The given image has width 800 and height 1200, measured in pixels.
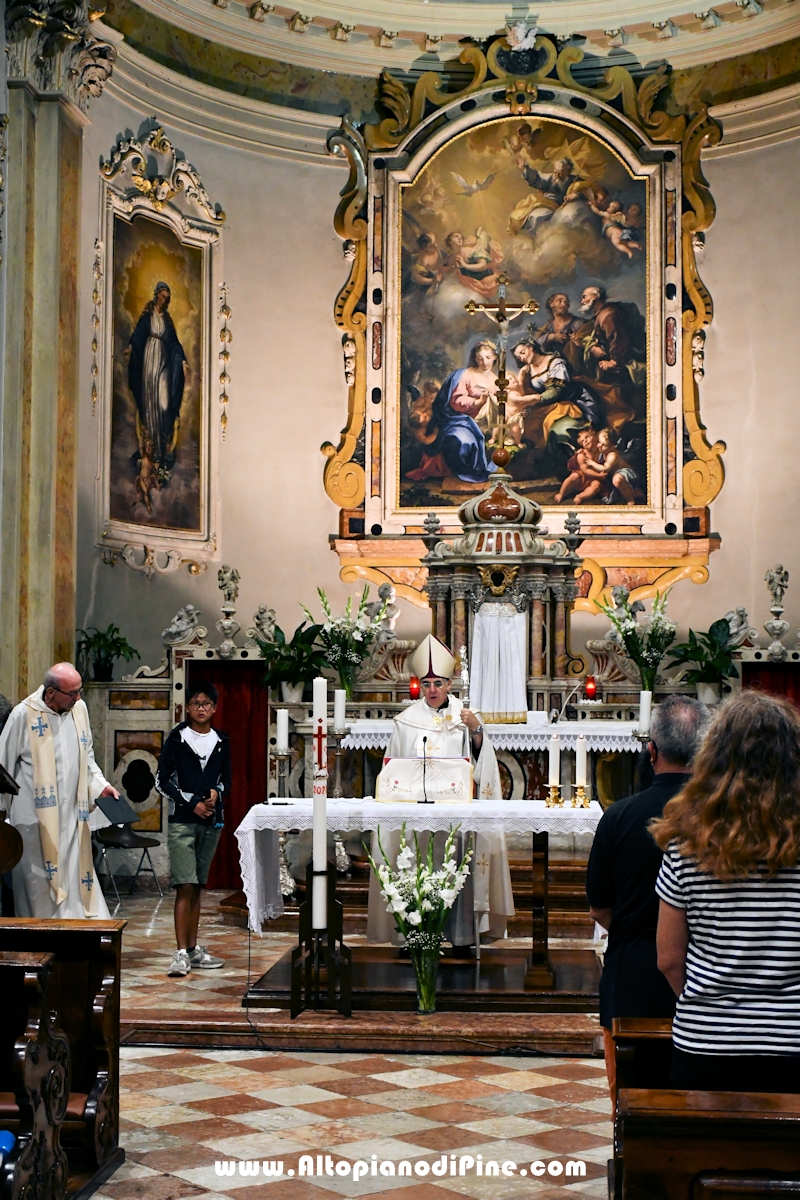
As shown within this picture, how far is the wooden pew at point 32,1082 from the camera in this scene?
12.8 ft

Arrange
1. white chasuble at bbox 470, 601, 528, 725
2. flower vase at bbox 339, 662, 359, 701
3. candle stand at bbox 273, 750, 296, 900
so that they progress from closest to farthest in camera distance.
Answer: candle stand at bbox 273, 750, 296, 900 → white chasuble at bbox 470, 601, 528, 725 → flower vase at bbox 339, 662, 359, 701

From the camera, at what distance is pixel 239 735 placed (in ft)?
38.2

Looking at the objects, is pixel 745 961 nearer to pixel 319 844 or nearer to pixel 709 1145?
pixel 709 1145

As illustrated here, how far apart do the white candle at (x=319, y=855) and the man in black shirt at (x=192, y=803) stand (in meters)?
1.10

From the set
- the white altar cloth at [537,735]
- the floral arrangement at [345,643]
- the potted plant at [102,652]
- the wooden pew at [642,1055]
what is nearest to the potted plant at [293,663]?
the floral arrangement at [345,643]

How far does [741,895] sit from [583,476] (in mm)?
11166

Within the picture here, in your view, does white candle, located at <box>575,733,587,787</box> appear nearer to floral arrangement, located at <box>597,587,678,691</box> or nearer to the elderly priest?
the elderly priest

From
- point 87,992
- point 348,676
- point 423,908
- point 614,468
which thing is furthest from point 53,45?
point 87,992

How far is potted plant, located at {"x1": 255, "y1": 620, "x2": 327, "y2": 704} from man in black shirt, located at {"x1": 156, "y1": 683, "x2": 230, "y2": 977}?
3.06 metres

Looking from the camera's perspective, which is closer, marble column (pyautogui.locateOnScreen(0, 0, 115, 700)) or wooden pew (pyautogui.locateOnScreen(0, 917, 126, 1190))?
wooden pew (pyautogui.locateOnScreen(0, 917, 126, 1190))

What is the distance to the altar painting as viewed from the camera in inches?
500

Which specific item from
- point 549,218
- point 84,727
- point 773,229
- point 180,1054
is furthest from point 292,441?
point 180,1054

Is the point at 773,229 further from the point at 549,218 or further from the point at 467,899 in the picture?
the point at 467,899

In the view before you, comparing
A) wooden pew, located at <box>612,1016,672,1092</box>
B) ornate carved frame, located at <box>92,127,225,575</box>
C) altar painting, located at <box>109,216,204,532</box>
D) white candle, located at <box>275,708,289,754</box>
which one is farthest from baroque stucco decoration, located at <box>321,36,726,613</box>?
wooden pew, located at <box>612,1016,672,1092</box>
